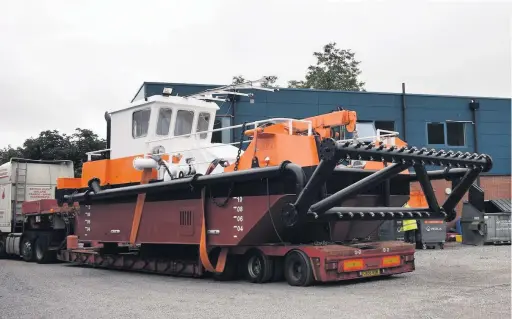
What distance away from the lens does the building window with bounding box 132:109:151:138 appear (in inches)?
504

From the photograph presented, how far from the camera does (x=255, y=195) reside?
32.6ft

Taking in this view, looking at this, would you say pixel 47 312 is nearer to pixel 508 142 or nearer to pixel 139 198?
pixel 139 198

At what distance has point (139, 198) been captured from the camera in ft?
40.5

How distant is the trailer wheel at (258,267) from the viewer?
10.3 m

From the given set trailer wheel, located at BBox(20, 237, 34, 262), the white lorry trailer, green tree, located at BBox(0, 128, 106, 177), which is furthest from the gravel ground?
green tree, located at BBox(0, 128, 106, 177)

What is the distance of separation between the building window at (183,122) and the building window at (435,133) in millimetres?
16737

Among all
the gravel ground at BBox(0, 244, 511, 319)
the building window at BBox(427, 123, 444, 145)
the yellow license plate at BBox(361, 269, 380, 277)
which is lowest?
the gravel ground at BBox(0, 244, 511, 319)

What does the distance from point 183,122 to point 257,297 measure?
17.8ft

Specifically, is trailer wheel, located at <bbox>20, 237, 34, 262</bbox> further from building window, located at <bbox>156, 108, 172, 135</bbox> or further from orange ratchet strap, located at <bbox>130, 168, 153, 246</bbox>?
building window, located at <bbox>156, 108, 172, 135</bbox>

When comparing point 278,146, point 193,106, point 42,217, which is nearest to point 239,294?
point 278,146

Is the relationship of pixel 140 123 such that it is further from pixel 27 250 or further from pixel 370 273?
pixel 27 250

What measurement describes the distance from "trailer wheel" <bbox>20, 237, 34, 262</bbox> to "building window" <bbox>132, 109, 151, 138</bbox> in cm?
682

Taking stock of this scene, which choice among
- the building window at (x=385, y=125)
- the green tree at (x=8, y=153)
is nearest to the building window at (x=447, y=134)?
the building window at (x=385, y=125)

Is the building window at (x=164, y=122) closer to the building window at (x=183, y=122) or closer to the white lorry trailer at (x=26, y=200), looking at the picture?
the building window at (x=183, y=122)
